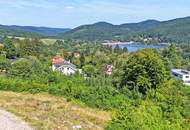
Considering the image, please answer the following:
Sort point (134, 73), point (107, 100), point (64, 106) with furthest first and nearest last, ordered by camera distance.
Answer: point (134, 73) → point (107, 100) → point (64, 106)

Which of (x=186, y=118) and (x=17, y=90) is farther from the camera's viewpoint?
(x=17, y=90)

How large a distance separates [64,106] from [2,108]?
11.7ft

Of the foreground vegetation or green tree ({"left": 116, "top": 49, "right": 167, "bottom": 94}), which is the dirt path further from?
green tree ({"left": 116, "top": 49, "right": 167, "bottom": 94})

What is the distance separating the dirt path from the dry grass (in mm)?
455

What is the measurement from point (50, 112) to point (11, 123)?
12.7 ft

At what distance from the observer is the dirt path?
1621 cm

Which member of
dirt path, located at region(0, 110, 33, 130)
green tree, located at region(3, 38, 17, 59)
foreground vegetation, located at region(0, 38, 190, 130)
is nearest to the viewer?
dirt path, located at region(0, 110, 33, 130)

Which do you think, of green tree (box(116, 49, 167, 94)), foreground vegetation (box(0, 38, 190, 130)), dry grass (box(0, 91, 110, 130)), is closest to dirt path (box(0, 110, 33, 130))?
dry grass (box(0, 91, 110, 130))

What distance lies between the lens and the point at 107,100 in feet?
81.7

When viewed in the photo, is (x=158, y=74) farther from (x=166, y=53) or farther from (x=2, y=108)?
(x=166, y=53)

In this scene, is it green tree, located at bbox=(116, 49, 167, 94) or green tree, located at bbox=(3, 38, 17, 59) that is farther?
green tree, located at bbox=(3, 38, 17, 59)

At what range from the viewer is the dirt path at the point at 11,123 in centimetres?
1621

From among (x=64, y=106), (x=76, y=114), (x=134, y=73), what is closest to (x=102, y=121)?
(x=76, y=114)

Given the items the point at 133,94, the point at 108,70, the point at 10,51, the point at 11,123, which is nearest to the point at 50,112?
the point at 11,123
